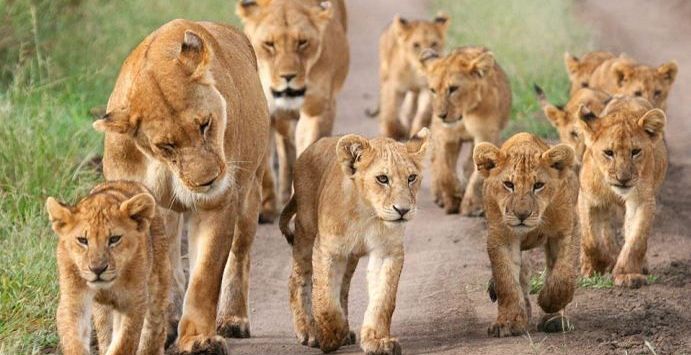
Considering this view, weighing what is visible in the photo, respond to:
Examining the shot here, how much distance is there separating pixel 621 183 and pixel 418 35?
17.8 feet

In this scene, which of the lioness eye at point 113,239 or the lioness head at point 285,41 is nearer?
the lioness eye at point 113,239

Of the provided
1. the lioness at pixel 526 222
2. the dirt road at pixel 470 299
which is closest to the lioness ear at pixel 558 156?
the lioness at pixel 526 222

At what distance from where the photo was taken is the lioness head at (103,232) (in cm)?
666

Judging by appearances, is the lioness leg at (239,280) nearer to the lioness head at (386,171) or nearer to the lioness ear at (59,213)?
the lioness head at (386,171)

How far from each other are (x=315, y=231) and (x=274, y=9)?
4.11 meters

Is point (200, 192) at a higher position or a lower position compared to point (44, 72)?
higher

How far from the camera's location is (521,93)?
15.0m

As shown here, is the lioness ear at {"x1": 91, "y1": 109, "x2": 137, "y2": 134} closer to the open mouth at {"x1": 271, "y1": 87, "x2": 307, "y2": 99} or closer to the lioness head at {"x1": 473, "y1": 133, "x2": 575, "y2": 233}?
the lioness head at {"x1": 473, "y1": 133, "x2": 575, "y2": 233}

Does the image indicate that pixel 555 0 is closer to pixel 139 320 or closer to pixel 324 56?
pixel 324 56

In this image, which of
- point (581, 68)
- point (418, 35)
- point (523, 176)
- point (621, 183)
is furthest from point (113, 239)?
point (418, 35)

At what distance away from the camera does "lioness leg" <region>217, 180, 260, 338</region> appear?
328 inches

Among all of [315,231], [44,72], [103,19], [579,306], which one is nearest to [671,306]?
[579,306]

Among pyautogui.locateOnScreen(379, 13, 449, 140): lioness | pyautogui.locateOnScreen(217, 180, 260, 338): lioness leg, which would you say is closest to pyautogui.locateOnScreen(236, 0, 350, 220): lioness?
pyautogui.locateOnScreen(379, 13, 449, 140): lioness

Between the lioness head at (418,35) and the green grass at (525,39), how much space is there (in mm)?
859
